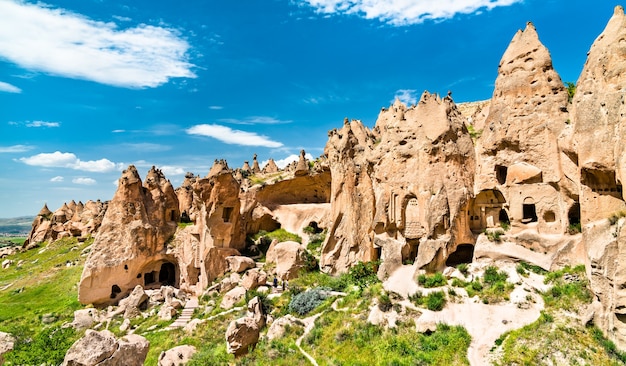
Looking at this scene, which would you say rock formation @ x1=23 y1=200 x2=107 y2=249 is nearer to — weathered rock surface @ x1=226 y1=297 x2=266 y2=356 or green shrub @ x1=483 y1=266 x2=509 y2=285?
weathered rock surface @ x1=226 y1=297 x2=266 y2=356

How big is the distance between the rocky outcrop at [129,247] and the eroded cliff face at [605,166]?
31845 mm

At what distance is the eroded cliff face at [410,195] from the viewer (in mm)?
22938

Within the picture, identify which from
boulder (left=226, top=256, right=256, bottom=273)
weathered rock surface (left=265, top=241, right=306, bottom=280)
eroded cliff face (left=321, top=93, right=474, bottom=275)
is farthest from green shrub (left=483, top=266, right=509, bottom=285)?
boulder (left=226, top=256, right=256, bottom=273)

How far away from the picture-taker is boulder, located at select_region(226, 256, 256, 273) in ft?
105

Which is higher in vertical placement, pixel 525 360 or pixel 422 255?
pixel 422 255

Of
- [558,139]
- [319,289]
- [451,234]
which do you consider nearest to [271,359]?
[319,289]

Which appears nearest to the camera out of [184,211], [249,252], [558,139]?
[558,139]

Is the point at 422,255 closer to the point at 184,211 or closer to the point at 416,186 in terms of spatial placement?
the point at 416,186

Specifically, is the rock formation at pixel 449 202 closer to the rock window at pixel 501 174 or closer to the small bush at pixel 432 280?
the rock window at pixel 501 174

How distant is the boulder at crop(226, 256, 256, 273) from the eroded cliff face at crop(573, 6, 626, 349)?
23258 millimetres

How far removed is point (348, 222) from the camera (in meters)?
29.8

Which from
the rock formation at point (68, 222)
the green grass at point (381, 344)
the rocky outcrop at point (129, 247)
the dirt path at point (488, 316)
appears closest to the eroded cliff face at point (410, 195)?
the dirt path at point (488, 316)

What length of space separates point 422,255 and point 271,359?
1006 cm

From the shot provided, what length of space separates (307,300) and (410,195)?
9124mm
